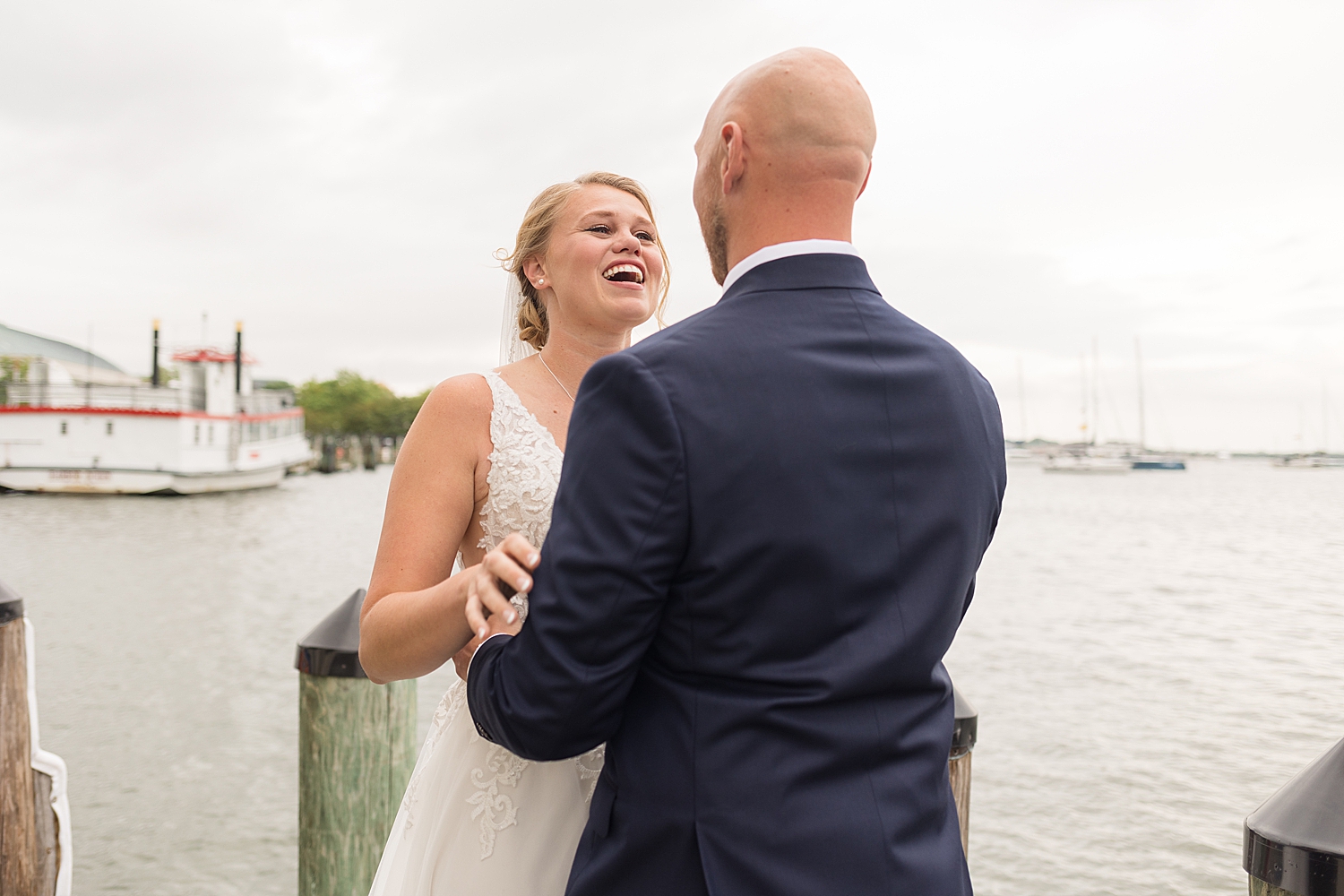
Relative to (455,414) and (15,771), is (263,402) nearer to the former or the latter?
(15,771)

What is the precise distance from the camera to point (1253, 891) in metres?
1.86

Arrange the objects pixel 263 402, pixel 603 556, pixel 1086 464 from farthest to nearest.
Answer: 1. pixel 1086 464
2. pixel 263 402
3. pixel 603 556

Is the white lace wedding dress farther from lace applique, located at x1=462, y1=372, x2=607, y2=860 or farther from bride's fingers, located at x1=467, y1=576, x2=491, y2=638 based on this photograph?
bride's fingers, located at x1=467, y1=576, x2=491, y2=638

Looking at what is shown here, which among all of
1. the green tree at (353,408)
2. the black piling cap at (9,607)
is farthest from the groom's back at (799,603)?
the green tree at (353,408)

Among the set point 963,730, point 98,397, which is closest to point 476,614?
point 963,730

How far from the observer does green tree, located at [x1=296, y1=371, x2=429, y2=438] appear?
332 feet

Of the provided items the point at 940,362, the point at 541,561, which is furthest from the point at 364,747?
the point at 940,362

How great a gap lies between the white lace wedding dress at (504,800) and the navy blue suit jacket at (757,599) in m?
0.69

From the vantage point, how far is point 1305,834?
171cm

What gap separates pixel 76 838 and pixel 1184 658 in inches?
676

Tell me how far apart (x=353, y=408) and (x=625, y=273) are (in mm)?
104877

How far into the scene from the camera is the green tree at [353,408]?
332 ft

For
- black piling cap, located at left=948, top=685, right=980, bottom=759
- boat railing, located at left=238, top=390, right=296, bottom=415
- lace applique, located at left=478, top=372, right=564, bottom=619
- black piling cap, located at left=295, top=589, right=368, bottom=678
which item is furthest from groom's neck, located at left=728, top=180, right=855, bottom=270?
boat railing, located at left=238, top=390, right=296, bottom=415

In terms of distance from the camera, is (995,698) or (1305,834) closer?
(1305,834)
